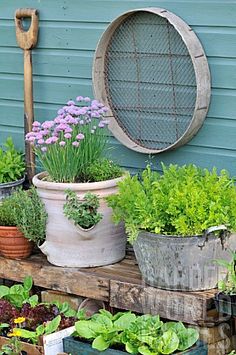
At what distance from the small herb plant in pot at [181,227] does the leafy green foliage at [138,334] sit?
0.28 metres

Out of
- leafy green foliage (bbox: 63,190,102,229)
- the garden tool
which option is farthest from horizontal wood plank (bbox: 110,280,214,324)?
the garden tool

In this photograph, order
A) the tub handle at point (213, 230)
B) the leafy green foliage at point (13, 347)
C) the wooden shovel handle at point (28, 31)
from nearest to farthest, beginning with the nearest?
the tub handle at point (213, 230), the leafy green foliage at point (13, 347), the wooden shovel handle at point (28, 31)

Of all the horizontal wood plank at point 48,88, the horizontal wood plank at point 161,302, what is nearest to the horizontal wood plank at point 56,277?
the horizontal wood plank at point 161,302

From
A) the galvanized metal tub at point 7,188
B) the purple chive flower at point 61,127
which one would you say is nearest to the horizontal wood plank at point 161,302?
the purple chive flower at point 61,127

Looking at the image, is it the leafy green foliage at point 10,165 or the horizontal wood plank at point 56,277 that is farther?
the leafy green foliage at point 10,165

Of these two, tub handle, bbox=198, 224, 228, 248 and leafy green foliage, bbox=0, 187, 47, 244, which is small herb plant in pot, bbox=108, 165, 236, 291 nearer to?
tub handle, bbox=198, 224, 228, 248

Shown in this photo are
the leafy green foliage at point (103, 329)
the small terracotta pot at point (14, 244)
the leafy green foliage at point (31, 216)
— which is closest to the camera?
the leafy green foliage at point (103, 329)

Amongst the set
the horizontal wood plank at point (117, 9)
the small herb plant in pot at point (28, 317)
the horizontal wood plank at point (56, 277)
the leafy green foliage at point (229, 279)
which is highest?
the horizontal wood plank at point (117, 9)

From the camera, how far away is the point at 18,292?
5586 millimetres

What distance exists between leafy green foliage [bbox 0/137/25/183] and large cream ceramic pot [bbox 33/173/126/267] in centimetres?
77

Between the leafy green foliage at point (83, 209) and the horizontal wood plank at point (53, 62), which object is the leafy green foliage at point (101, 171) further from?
the horizontal wood plank at point (53, 62)

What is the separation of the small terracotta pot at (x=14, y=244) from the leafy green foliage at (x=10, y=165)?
64cm

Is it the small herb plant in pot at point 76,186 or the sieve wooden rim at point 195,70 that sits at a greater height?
the sieve wooden rim at point 195,70

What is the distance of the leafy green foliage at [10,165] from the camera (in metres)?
6.34
